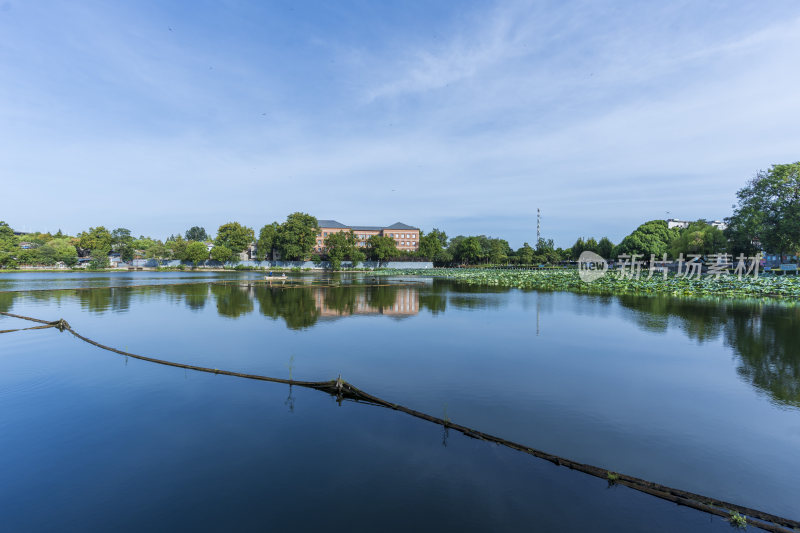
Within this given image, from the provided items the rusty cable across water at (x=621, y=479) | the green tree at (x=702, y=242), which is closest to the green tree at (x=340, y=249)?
the green tree at (x=702, y=242)

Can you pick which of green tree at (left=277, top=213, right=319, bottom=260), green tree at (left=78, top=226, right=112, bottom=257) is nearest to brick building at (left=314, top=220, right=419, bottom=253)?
green tree at (left=277, top=213, right=319, bottom=260)

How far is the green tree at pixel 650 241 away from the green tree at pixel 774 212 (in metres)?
21.5

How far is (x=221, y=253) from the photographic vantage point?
228 ft

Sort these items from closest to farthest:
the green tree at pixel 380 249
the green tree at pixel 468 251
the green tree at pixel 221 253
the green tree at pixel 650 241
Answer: the green tree at pixel 650 241 < the green tree at pixel 221 253 < the green tree at pixel 380 249 < the green tree at pixel 468 251

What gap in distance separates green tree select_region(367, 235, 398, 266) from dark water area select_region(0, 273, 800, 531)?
59.6 metres

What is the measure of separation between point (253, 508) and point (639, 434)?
5374 mm

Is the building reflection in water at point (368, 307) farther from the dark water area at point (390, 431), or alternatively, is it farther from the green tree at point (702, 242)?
the green tree at point (702, 242)

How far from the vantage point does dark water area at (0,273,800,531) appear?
156 inches

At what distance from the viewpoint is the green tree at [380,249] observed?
71750 mm

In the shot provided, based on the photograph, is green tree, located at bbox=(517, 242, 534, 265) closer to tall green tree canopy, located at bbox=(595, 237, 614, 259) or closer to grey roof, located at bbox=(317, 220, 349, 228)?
tall green tree canopy, located at bbox=(595, 237, 614, 259)

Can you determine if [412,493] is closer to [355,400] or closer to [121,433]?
[355,400]

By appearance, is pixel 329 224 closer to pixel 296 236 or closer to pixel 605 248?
pixel 296 236

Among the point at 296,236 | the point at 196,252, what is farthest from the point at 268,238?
the point at 196,252

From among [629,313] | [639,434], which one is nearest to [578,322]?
[629,313]
